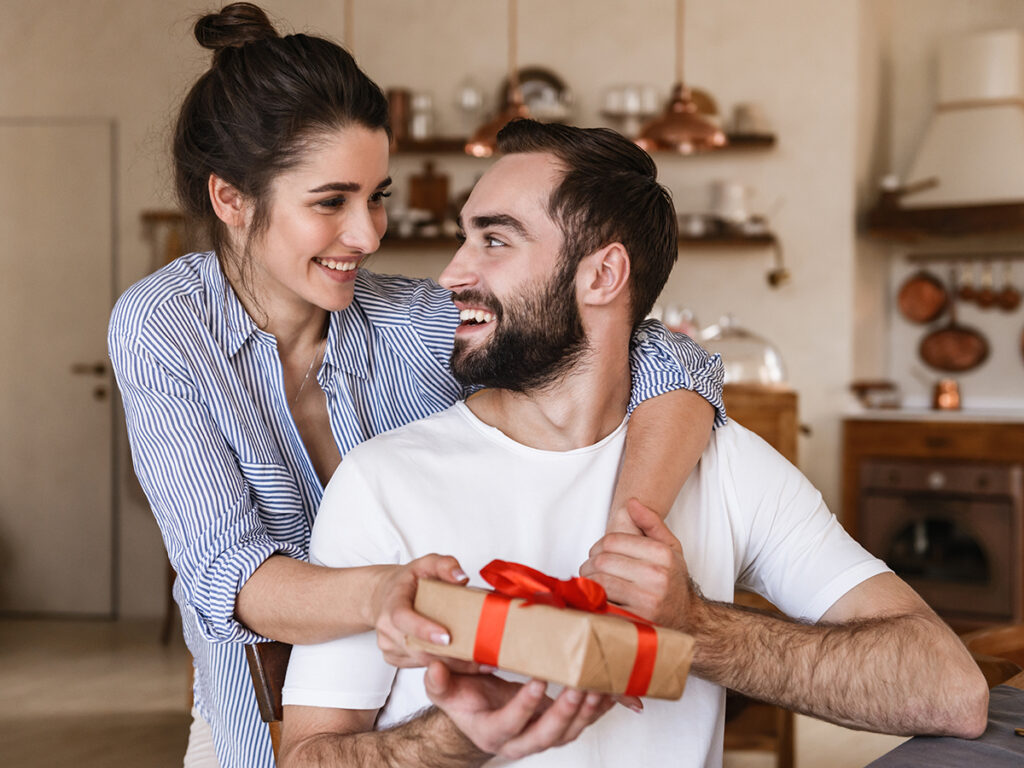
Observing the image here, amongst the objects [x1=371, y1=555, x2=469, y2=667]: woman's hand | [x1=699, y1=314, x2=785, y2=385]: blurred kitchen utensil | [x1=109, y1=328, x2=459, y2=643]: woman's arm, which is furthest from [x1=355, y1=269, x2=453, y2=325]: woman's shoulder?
[x1=699, y1=314, x2=785, y2=385]: blurred kitchen utensil

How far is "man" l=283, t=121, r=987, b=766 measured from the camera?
113 centimetres

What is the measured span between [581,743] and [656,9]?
4.75 m

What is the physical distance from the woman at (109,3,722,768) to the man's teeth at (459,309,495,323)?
6.6 inches

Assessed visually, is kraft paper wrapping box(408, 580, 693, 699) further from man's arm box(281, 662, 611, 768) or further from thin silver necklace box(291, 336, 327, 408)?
thin silver necklace box(291, 336, 327, 408)

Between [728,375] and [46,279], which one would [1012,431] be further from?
[46,279]

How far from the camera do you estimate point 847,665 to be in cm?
123

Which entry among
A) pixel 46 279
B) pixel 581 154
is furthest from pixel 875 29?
pixel 581 154

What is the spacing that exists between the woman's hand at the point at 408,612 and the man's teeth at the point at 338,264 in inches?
25.9

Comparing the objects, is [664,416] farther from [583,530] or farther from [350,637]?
[350,637]

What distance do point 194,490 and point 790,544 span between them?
0.76 meters

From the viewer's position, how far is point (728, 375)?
4.06 meters

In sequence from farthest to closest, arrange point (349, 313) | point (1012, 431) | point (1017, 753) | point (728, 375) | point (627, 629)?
point (1012, 431)
point (728, 375)
point (349, 313)
point (1017, 753)
point (627, 629)

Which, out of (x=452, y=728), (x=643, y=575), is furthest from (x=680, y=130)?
(x=452, y=728)

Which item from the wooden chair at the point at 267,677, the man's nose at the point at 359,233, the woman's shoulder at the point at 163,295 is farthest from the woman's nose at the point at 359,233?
the wooden chair at the point at 267,677
